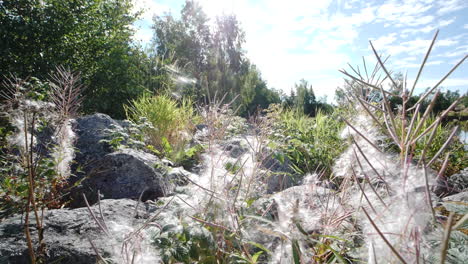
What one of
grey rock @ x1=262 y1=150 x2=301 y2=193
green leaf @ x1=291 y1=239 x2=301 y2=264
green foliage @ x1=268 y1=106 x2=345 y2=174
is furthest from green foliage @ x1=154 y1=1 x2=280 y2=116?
green leaf @ x1=291 y1=239 x2=301 y2=264

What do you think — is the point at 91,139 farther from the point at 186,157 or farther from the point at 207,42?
the point at 207,42

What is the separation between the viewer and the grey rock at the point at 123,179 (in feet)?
9.09

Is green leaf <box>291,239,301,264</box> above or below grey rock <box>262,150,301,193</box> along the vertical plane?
above

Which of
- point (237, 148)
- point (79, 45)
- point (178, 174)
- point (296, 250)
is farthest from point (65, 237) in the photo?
point (79, 45)

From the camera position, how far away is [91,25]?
8453 millimetres

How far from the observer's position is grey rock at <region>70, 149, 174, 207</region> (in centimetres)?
277

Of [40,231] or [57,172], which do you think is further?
[57,172]

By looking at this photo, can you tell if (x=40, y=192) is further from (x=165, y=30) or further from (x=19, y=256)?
(x=165, y=30)

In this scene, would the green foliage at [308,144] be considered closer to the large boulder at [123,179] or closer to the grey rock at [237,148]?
the grey rock at [237,148]

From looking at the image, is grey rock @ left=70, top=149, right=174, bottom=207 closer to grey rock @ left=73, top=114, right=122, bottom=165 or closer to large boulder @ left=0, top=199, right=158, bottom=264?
grey rock @ left=73, top=114, right=122, bottom=165

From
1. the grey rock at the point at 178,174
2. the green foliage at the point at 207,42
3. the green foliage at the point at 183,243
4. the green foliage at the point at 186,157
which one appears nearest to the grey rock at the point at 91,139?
the green foliage at the point at 186,157

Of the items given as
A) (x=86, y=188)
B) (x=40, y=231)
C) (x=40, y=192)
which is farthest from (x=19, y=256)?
(x=86, y=188)

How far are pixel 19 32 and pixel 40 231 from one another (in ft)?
26.5

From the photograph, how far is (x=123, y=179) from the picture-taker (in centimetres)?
288
